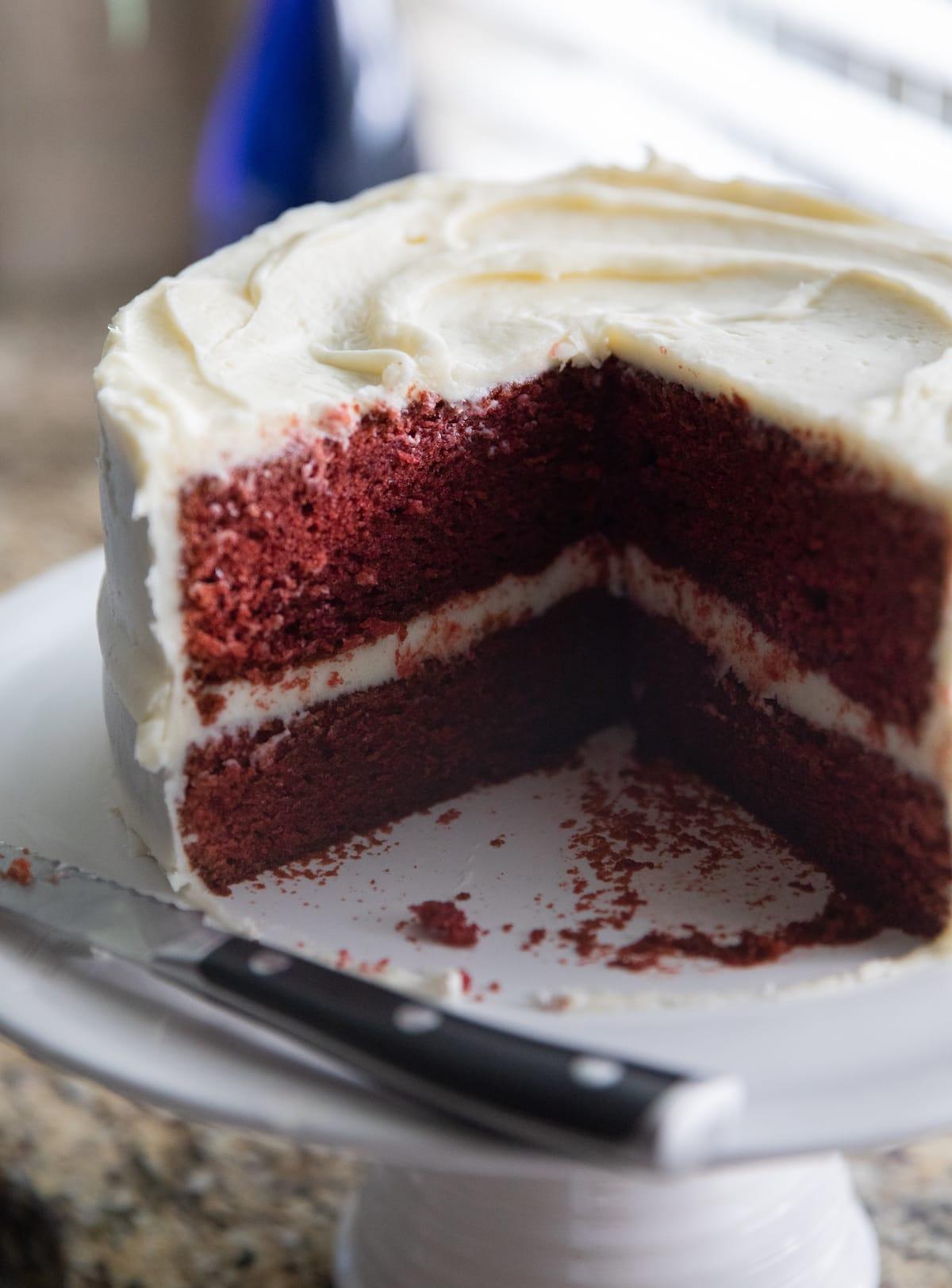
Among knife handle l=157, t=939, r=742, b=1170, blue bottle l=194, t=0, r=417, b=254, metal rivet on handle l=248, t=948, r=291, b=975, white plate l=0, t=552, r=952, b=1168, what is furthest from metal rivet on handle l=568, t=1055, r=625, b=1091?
blue bottle l=194, t=0, r=417, b=254

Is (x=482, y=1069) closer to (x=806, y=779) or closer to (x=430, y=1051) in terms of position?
(x=430, y=1051)

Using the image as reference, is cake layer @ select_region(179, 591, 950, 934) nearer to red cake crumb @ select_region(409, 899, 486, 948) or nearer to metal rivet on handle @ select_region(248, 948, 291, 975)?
red cake crumb @ select_region(409, 899, 486, 948)

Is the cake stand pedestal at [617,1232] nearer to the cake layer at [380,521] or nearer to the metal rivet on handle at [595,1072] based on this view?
the metal rivet on handle at [595,1072]

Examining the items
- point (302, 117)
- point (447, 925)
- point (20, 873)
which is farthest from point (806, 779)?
point (302, 117)

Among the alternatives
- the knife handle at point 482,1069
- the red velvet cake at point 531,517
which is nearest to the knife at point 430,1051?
the knife handle at point 482,1069

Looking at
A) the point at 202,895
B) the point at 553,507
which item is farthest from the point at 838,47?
the point at 202,895
